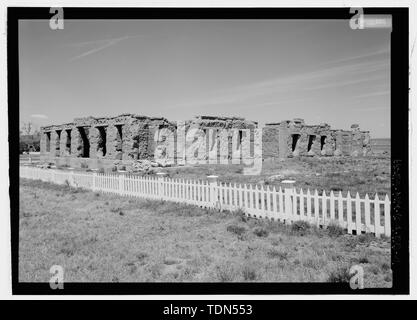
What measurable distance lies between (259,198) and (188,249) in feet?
→ 16.0

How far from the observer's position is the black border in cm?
322

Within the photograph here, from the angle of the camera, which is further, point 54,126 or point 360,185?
point 54,126

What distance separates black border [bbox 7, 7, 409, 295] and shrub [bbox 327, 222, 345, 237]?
2.31 meters

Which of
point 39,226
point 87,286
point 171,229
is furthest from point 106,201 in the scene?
point 87,286

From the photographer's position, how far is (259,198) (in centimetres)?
952

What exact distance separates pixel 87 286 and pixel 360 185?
10.7 meters

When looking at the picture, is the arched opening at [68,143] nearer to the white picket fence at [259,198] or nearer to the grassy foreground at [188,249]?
the white picket fence at [259,198]

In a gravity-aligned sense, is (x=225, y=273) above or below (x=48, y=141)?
below

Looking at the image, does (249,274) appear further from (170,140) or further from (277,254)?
(170,140)

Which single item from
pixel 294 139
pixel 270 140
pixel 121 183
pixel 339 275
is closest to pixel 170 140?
pixel 121 183

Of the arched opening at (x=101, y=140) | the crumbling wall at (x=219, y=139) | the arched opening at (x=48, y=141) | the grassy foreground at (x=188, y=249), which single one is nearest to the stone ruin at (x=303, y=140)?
the crumbling wall at (x=219, y=139)

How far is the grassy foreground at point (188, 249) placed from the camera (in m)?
3.99

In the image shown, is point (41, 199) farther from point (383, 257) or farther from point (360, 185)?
point (360, 185)

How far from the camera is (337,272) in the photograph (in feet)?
12.8
